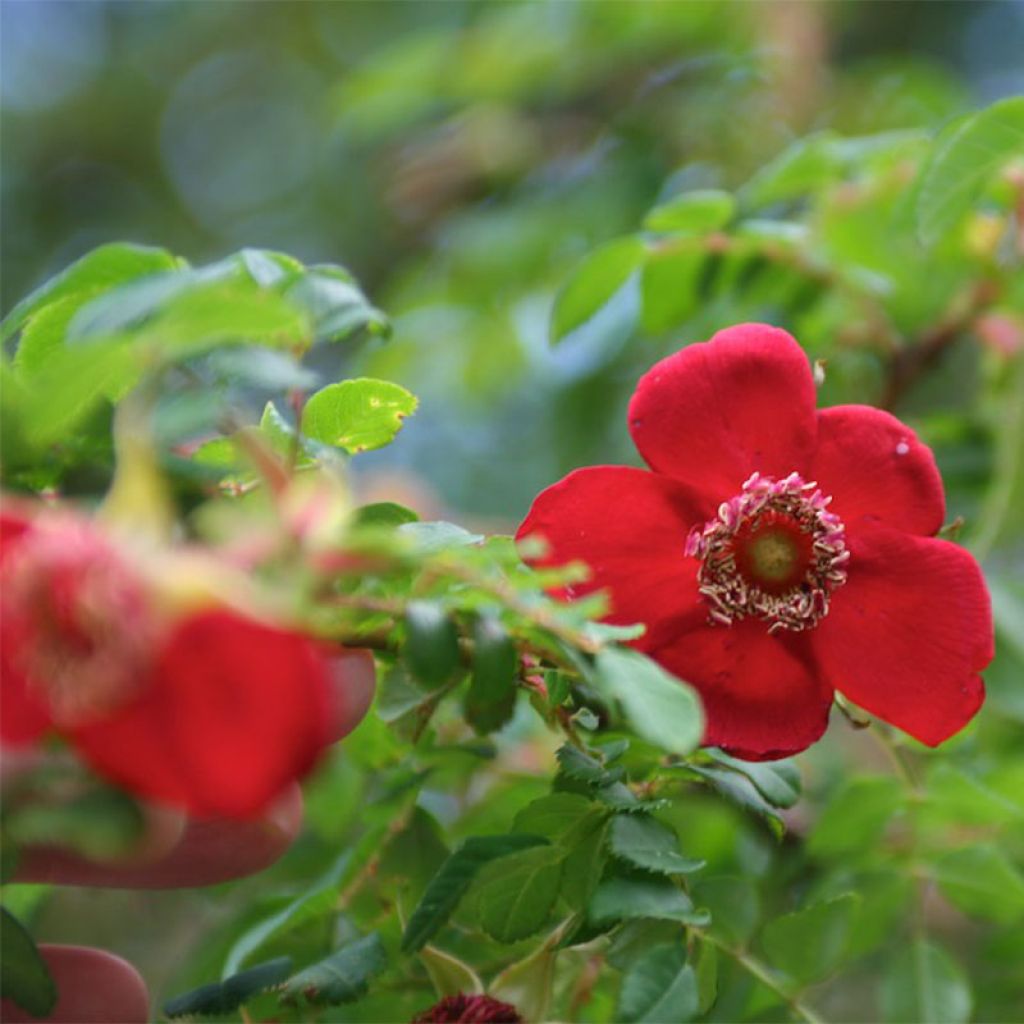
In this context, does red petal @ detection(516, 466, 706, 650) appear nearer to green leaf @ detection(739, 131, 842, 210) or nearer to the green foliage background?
the green foliage background

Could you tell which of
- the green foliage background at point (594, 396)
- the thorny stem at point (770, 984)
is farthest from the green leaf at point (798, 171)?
the thorny stem at point (770, 984)

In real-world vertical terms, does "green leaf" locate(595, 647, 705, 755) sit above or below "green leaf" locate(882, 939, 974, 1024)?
above

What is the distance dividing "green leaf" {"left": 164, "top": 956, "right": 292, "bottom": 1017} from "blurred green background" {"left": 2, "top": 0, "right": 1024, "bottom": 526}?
47cm

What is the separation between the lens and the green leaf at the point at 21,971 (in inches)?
16.6

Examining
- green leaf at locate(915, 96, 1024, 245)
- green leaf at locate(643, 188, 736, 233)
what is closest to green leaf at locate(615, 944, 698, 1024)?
green leaf at locate(915, 96, 1024, 245)

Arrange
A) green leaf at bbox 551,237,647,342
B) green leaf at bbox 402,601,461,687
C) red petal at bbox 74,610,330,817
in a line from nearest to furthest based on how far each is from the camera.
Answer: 1. red petal at bbox 74,610,330,817
2. green leaf at bbox 402,601,461,687
3. green leaf at bbox 551,237,647,342

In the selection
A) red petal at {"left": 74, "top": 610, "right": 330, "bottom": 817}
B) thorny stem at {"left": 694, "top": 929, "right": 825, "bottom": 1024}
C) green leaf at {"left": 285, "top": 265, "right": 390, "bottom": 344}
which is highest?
red petal at {"left": 74, "top": 610, "right": 330, "bottom": 817}

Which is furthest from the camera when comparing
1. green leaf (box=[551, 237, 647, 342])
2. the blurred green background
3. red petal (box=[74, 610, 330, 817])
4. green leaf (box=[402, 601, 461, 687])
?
A: the blurred green background

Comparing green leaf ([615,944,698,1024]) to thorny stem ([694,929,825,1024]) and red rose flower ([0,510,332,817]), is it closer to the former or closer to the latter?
thorny stem ([694,929,825,1024])

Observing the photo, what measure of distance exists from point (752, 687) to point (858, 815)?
0.83 ft

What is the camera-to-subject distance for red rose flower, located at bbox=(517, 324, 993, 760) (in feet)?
1.54

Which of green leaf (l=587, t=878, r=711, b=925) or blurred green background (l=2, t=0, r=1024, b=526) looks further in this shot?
blurred green background (l=2, t=0, r=1024, b=526)

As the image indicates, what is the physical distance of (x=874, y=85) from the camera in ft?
4.44

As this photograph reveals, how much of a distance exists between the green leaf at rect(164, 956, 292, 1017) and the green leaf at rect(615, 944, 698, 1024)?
0.44 feet
